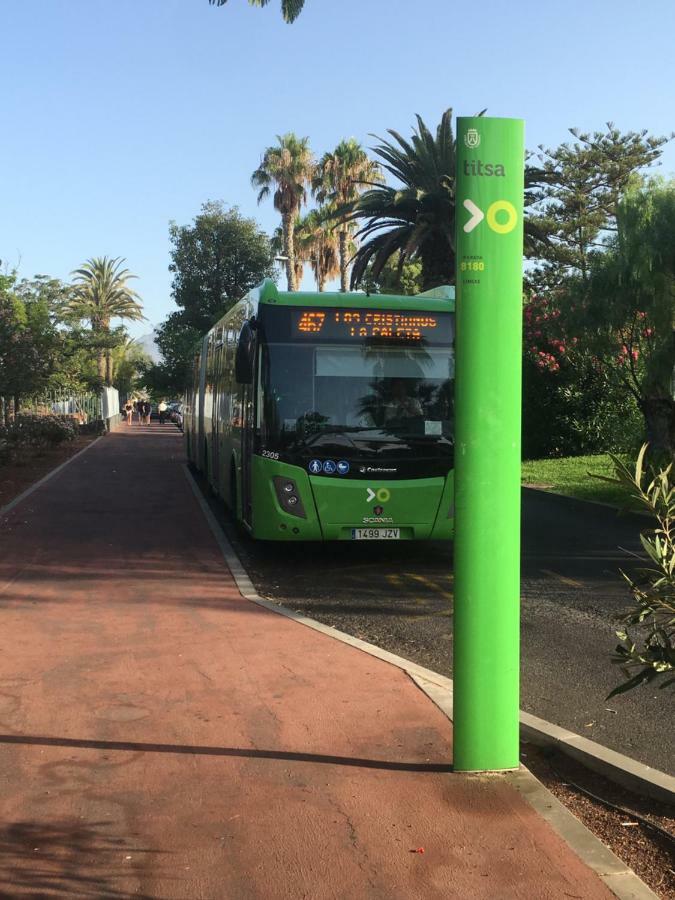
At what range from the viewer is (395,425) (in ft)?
37.7

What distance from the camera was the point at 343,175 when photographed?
5434 centimetres

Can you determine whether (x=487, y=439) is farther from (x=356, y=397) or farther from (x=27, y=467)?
(x=27, y=467)

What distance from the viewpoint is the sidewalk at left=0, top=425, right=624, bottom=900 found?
3791mm

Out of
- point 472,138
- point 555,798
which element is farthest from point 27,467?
point 555,798

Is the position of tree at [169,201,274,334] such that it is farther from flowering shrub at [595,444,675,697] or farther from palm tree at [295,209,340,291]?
flowering shrub at [595,444,675,697]

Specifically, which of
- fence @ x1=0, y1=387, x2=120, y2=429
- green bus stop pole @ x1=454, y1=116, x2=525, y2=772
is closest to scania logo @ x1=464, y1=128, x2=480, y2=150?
green bus stop pole @ x1=454, y1=116, x2=525, y2=772

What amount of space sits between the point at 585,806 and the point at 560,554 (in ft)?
27.9

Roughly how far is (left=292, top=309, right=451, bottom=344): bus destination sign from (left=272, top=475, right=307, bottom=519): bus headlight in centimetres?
173

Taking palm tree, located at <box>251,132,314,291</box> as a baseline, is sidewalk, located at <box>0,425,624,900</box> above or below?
below

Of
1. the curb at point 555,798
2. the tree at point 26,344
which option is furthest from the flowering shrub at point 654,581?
the tree at point 26,344

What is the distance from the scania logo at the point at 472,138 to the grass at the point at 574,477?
557 inches

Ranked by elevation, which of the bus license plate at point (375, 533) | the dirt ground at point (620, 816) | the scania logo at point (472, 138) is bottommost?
the dirt ground at point (620, 816)

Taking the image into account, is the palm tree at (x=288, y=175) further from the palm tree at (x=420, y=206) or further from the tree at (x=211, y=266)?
the palm tree at (x=420, y=206)

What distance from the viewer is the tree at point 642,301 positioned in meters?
19.6
